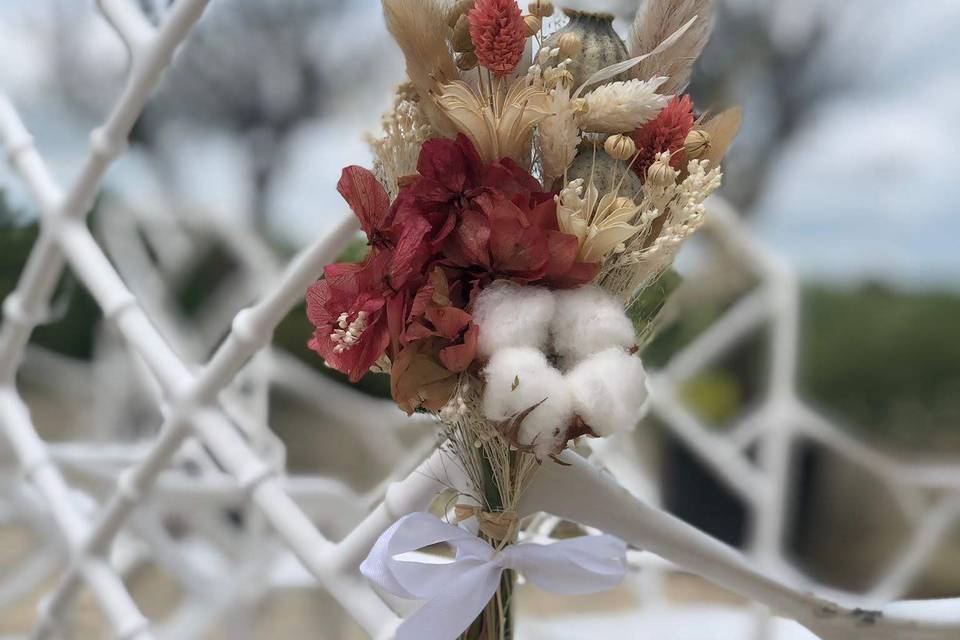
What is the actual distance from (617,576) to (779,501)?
2.07 ft

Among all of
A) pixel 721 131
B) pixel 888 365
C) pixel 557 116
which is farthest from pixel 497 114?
pixel 888 365

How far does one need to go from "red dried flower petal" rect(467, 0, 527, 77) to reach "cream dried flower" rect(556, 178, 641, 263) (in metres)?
0.08

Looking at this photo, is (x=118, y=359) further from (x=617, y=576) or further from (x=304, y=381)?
(x=617, y=576)

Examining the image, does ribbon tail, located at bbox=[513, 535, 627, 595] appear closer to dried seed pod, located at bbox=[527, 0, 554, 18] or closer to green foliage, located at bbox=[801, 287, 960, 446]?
dried seed pod, located at bbox=[527, 0, 554, 18]

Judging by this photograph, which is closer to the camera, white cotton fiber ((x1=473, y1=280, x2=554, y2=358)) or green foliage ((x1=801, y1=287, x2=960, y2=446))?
white cotton fiber ((x1=473, y1=280, x2=554, y2=358))

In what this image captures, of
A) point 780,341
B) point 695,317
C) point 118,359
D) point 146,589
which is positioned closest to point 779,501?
point 780,341

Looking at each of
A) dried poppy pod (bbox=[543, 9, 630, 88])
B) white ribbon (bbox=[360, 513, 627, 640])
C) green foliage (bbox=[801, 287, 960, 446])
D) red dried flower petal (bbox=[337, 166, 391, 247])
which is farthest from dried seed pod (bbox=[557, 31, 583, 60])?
green foliage (bbox=[801, 287, 960, 446])

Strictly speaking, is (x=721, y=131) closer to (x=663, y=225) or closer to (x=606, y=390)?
(x=663, y=225)

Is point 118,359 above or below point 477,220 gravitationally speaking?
below

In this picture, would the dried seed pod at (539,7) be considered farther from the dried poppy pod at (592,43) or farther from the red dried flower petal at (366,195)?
the red dried flower petal at (366,195)

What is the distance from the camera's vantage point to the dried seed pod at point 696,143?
46cm

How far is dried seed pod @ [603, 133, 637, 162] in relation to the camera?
436mm

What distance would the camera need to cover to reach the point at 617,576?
0.54m

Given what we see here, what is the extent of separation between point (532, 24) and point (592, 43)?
0.04 meters
